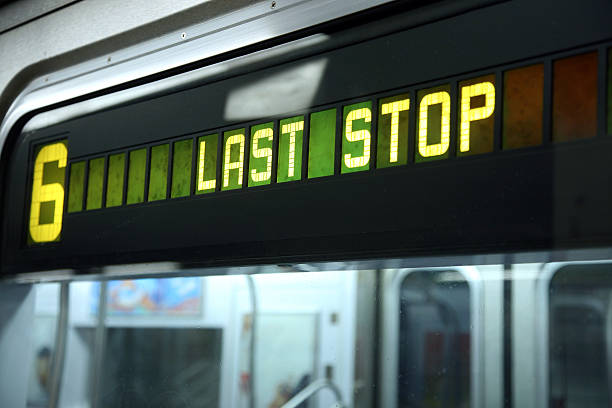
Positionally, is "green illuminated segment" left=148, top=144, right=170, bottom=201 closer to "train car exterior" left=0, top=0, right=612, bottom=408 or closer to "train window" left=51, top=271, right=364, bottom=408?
"train car exterior" left=0, top=0, right=612, bottom=408

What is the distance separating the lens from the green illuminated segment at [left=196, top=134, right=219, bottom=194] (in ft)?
5.30

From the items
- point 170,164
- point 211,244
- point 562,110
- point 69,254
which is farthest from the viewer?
point 69,254

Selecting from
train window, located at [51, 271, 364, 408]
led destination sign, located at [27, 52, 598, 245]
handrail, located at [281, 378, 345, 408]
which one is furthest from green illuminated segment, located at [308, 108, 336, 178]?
handrail, located at [281, 378, 345, 408]

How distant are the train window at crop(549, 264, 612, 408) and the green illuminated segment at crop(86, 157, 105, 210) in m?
1.32

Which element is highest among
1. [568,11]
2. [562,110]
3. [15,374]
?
[568,11]

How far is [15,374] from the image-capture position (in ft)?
7.97

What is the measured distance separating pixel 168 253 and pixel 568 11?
89 centimetres

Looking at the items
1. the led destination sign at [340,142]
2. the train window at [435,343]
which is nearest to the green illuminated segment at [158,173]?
the led destination sign at [340,142]

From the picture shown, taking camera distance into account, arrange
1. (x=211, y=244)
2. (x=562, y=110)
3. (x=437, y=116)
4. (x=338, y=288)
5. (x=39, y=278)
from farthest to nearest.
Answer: (x=338, y=288) < (x=39, y=278) < (x=211, y=244) < (x=437, y=116) < (x=562, y=110)

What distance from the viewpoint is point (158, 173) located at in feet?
5.70

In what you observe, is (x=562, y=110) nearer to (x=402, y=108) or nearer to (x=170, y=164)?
(x=402, y=108)

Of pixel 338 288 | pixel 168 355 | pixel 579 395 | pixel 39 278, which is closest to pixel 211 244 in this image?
pixel 39 278

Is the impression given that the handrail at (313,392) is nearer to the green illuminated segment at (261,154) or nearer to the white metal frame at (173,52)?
the white metal frame at (173,52)

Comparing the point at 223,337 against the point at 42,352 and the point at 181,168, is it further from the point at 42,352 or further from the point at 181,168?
the point at 181,168
